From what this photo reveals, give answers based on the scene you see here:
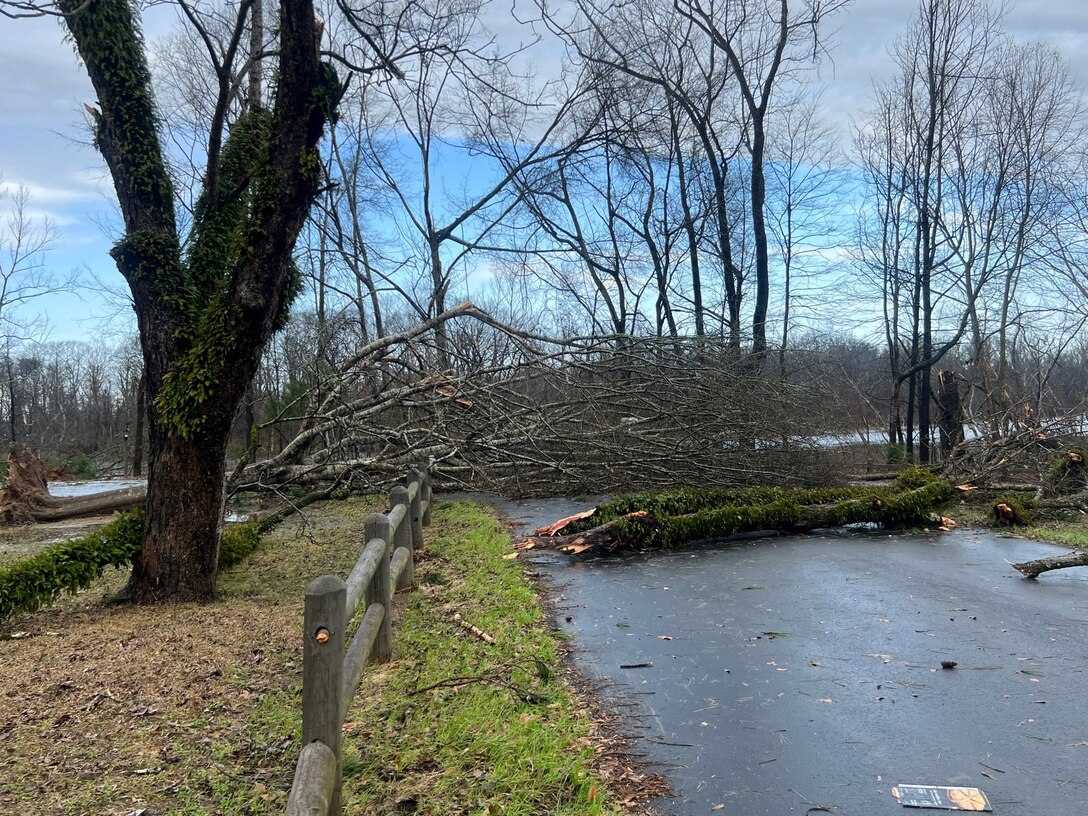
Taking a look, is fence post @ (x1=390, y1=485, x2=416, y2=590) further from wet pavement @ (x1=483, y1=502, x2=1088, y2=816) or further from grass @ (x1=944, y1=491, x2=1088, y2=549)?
grass @ (x1=944, y1=491, x2=1088, y2=549)

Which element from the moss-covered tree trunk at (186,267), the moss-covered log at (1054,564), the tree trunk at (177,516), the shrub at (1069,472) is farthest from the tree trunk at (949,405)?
the tree trunk at (177,516)

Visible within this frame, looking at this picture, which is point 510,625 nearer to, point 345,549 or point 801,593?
point 801,593

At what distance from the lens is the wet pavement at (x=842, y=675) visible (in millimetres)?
2926

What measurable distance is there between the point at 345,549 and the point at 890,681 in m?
6.29

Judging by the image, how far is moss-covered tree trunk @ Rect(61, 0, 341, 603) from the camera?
20.0 ft

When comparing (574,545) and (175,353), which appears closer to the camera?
(175,353)

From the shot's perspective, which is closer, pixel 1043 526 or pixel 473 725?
pixel 473 725

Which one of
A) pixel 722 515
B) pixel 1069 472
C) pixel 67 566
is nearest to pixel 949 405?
pixel 1069 472

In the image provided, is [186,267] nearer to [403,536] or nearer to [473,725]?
[403,536]

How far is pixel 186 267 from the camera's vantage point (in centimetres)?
672

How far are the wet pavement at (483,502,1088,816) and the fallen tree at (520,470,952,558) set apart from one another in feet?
2.28

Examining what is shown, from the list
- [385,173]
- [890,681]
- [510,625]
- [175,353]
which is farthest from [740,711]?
[385,173]

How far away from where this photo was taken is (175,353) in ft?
21.0

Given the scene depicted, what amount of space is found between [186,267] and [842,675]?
6110 mm
